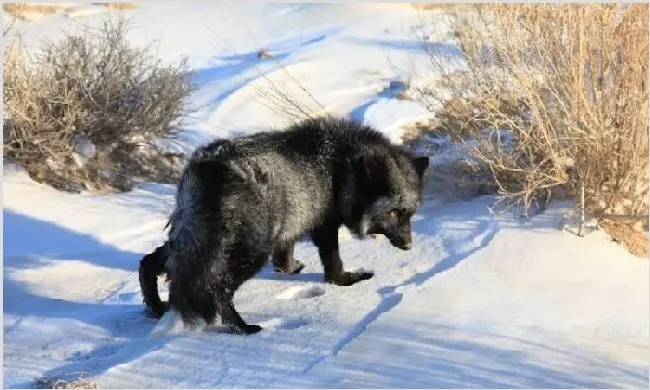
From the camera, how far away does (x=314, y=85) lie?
1249cm

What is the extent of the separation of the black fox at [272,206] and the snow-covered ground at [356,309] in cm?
25

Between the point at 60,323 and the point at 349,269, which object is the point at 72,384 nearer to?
the point at 60,323

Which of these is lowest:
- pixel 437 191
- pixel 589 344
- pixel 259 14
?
pixel 589 344

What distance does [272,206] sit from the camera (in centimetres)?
527

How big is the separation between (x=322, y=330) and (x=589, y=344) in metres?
1.64

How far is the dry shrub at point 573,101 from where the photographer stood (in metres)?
6.65

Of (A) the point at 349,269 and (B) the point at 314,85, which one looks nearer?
(A) the point at 349,269

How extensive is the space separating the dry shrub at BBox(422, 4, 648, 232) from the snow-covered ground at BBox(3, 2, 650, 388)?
41 cm

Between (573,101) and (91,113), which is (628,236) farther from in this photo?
(91,113)

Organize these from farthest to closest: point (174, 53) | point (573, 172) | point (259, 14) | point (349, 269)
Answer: point (259, 14), point (174, 53), point (573, 172), point (349, 269)

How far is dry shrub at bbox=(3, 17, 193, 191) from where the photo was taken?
818 centimetres

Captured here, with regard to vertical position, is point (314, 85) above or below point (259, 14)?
below

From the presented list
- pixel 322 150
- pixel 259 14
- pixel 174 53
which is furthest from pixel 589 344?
pixel 259 14

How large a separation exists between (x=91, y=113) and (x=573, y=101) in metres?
4.87
